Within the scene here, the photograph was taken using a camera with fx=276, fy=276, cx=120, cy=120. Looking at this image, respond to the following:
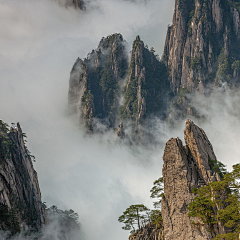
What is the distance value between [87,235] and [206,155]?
92.0 m

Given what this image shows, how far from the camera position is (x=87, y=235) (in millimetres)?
121625

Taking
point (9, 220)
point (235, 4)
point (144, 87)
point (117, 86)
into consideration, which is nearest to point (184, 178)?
point (9, 220)

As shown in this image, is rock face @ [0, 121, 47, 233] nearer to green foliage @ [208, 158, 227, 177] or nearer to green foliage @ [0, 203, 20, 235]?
green foliage @ [0, 203, 20, 235]

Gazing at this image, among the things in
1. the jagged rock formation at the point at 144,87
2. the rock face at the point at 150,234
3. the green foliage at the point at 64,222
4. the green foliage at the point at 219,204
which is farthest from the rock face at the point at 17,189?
the jagged rock formation at the point at 144,87

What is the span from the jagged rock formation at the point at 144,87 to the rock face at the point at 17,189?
258 feet

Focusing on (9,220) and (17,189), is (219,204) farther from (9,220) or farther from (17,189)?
(17,189)

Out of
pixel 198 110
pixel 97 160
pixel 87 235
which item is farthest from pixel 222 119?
pixel 87 235

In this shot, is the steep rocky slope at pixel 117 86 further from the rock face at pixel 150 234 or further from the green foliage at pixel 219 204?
the green foliage at pixel 219 204

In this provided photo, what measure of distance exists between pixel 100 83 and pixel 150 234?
140721 millimetres

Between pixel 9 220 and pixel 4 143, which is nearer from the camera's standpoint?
pixel 9 220

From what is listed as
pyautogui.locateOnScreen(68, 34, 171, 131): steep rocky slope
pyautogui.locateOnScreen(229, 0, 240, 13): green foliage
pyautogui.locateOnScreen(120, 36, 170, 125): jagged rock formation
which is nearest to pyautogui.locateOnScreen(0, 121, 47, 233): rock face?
pyautogui.locateOnScreen(68, 34, 171, 131): steep rocky slope

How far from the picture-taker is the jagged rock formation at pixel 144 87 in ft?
509

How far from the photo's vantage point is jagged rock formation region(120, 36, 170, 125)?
15525 centimetres

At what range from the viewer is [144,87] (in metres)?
159
